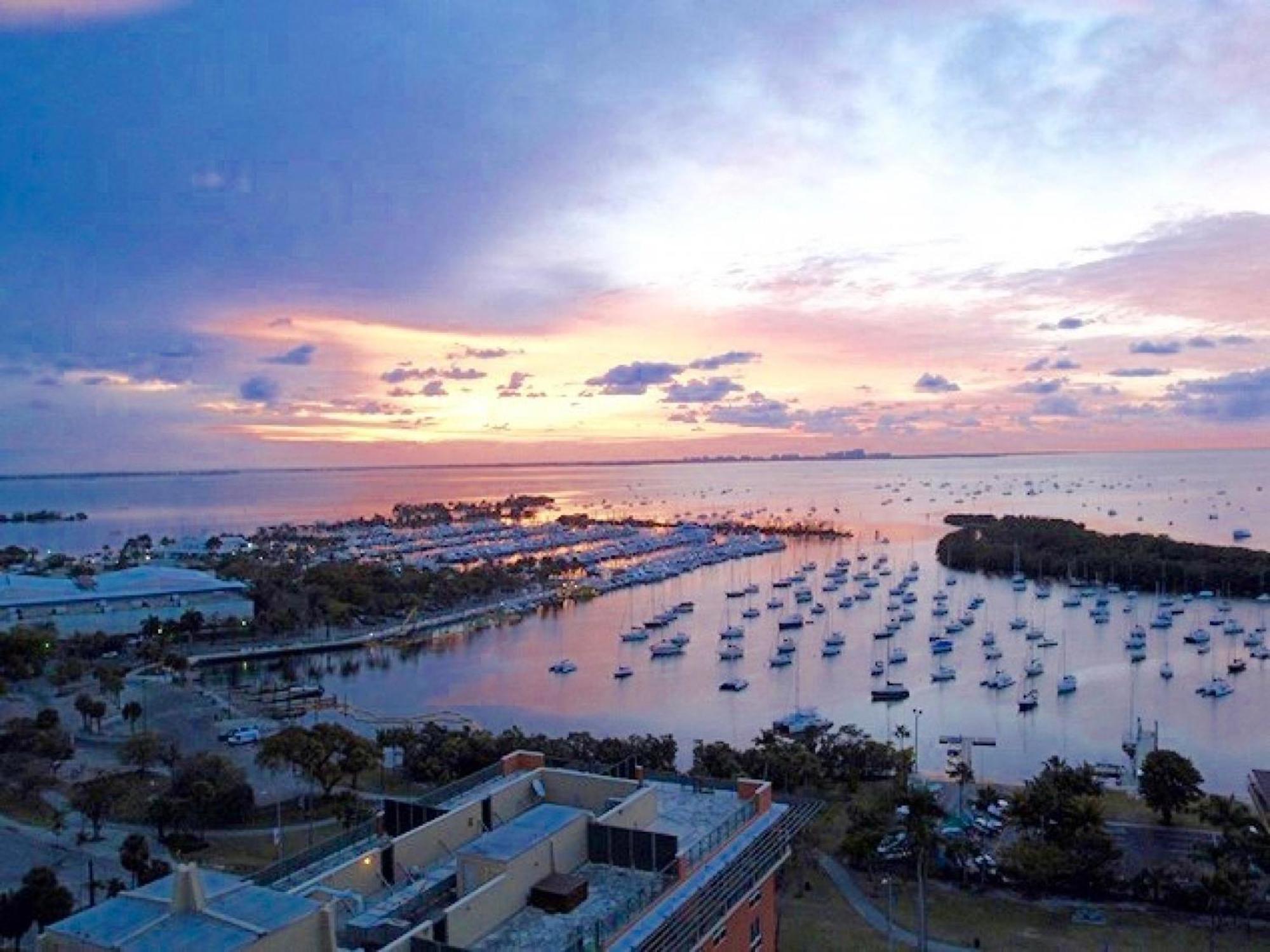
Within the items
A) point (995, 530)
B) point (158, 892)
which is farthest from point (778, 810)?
point (995, 530)

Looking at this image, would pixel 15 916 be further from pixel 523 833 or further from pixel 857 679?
pixel 857 679

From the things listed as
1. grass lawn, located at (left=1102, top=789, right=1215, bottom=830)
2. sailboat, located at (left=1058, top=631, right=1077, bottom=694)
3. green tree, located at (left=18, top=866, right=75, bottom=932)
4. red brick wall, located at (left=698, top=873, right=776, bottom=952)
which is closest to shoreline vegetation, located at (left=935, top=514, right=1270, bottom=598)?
sailboat, located at (left=1058, top=631, right=1077, bottom=694)

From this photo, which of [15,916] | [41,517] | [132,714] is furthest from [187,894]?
[41,517]

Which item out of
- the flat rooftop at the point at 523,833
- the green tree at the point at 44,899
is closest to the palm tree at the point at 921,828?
the flat rooftop at the point at 523,833

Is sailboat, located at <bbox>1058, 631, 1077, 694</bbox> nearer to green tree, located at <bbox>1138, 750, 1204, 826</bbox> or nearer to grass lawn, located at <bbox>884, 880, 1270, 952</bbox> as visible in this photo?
green tree, located at <bbox>1138, 750, 1204, 826</bbox>

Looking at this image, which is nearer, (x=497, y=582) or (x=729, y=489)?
(x=497, y=582)

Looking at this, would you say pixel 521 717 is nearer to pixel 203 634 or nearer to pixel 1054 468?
pixel 203 634
